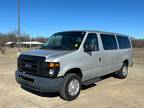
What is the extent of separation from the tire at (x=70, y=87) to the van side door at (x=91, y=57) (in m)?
0.49

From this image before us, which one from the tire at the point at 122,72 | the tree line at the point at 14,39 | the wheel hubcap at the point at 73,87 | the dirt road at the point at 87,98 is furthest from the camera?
the tree line at the point at 14,39

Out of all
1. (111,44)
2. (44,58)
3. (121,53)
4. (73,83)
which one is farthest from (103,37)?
(44,58)

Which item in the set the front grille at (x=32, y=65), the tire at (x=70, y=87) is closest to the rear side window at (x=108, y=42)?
the tire at (x=70, y=87)

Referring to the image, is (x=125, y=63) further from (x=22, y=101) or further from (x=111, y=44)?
(x=22, y=101)

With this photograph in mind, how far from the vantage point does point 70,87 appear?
6.52m

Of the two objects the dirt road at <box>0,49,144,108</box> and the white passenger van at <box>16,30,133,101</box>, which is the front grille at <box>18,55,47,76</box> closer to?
the white passenger van at <box>16,30,133,101</box>

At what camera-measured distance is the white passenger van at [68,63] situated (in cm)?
604

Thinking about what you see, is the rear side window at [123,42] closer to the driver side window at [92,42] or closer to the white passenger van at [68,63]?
the white passenger van at [68,63]

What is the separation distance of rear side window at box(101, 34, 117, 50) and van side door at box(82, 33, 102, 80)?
562 millimetres

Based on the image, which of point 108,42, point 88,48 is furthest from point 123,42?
point 88,48

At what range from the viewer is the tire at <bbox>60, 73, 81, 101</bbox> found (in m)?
6.30

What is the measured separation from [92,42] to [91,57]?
54cm

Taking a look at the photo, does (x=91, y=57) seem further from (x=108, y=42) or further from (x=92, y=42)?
(x=108, y=42)

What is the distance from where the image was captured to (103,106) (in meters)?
6.02
